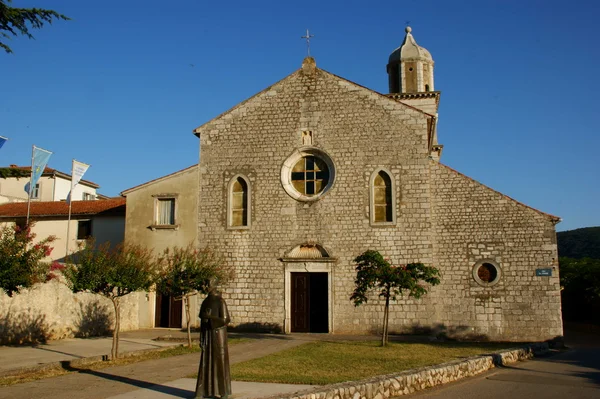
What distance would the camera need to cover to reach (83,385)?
10.5 m

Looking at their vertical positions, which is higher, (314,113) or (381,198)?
(314,113)

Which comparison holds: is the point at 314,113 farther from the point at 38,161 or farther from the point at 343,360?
the point at 38,161

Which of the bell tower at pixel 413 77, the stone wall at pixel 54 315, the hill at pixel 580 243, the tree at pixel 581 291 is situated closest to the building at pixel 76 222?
the stone wall at pixel 54 315

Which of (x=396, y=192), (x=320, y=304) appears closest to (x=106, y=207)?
(x=320, y=304)

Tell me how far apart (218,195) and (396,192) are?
23.2 ft

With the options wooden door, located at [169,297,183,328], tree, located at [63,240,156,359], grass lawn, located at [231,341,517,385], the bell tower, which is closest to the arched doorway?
grass lawn, located at [231,341,517,385]

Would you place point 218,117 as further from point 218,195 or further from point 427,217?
point 427,217

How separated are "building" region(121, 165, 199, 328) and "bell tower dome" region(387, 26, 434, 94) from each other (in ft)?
42.9

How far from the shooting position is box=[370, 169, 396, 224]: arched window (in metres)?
20.8

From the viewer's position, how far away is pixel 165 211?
22469 mm

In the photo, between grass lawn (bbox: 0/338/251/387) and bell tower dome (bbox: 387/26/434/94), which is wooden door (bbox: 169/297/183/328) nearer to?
grass lawn (bbox: 0/338/251/387)

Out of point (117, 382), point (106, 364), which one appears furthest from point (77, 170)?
point (117, 382)

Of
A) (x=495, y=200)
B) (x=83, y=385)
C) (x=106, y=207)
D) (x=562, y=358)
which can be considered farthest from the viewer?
(x=106, y=207)

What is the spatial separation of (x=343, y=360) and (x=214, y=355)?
5450 millimetres
